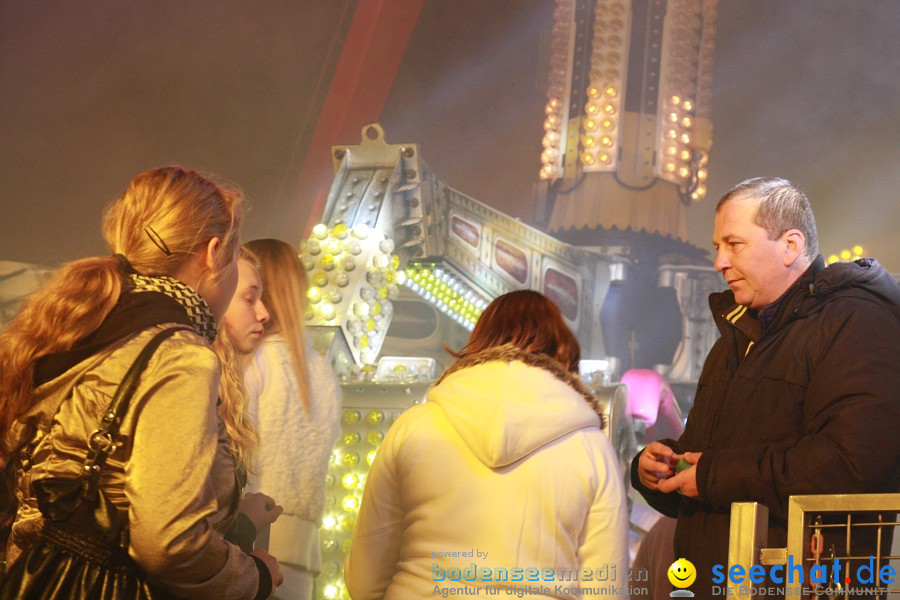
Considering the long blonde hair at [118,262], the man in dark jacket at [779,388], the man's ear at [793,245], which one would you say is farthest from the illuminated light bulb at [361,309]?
the long blonde hair at [118,262]

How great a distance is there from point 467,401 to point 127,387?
736 millimetres

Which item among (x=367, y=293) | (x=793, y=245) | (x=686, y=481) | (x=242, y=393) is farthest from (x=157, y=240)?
(x=367, y=293)

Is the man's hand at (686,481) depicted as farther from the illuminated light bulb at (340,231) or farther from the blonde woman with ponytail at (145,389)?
the illuminated light bulb at (340,231)

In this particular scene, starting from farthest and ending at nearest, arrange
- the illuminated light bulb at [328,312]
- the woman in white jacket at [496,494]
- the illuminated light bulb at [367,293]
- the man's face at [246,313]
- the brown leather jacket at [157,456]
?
the illuminated light bulb at [367,293], the illuminated light bulb at [328,312], the man's face at [246,313], the woman in white jacket at [496,494], the brown leather jacket at [157,456]

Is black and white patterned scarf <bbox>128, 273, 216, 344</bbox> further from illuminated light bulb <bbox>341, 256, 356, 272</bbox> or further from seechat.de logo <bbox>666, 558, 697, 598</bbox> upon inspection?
illuminated light bulb <bbox>341, 256, 356, 272</bbox>

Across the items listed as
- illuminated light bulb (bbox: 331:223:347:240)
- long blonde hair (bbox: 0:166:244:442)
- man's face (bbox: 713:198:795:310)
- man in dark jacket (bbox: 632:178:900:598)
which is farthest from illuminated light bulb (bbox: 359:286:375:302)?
long blonde hair (bbox: 0:166:244:442)

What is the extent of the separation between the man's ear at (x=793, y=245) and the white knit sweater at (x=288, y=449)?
1.34 m

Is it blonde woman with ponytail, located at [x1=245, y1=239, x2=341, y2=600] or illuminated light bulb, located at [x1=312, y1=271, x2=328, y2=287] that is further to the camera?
illuminated light bulb, located at [x1=312, y1=271, x2=328, y2=287]

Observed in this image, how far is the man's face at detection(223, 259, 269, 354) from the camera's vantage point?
2502 mm

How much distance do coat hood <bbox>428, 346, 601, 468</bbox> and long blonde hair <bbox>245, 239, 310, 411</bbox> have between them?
743 mm

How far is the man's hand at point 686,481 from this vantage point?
6.82ft

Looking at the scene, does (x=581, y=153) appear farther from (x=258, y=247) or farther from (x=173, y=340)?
(x=173, y=340)

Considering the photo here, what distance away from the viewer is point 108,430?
1.43 metres

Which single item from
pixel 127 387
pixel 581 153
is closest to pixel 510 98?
pixel 581 153
